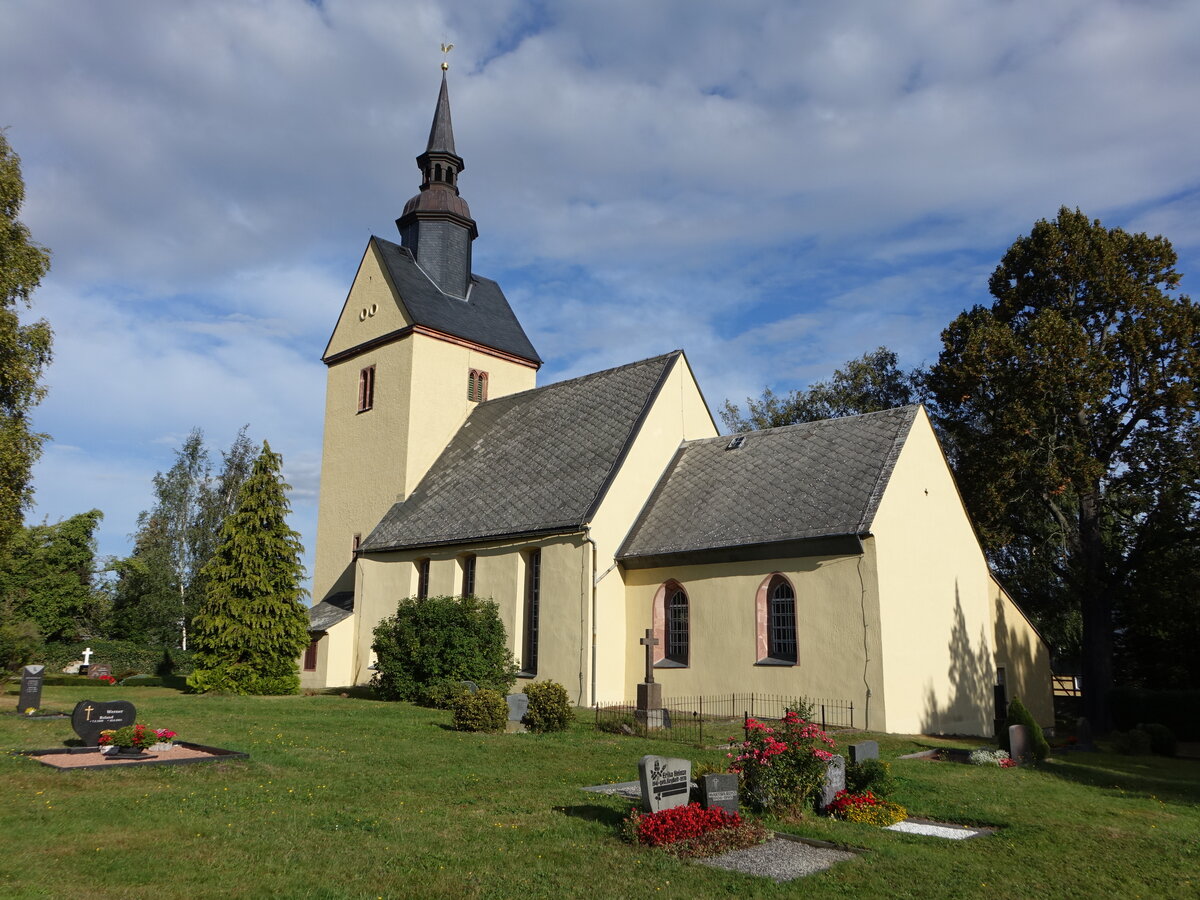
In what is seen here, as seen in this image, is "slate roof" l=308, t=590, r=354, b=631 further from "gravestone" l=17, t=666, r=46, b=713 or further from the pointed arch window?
"gravestone" l=17, t=666, r=46, b=713

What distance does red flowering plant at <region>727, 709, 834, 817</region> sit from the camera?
10164 millimetres

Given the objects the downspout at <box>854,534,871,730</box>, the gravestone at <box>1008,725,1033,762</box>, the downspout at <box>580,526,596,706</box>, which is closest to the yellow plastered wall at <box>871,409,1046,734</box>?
the downspout at <box>854,534,871,730</box>

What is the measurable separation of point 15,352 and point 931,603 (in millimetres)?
23866

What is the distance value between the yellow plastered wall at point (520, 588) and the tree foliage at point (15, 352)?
10262 millimetres

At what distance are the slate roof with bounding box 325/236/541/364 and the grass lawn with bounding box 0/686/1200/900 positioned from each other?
19.2 meters

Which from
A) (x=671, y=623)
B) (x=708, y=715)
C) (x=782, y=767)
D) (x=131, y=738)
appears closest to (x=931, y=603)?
(x=708, y=715)

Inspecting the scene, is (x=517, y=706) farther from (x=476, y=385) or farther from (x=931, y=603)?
(x=476, y=385)

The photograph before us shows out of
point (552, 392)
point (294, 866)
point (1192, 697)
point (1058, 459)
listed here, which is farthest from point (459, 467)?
point (1192, 697)

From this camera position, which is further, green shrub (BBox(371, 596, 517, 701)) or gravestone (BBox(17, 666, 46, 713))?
green shrub (BBox(371, 596, 517, 701))

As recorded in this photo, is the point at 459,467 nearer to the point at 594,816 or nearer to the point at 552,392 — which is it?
the point at 552,392

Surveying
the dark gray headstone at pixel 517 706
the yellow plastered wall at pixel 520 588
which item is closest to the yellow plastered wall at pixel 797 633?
the yellow plastered wall at pixel 520 588

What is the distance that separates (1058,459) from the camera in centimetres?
2711

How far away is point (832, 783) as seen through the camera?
10.6 m

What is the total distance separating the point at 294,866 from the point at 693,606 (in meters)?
15.1
